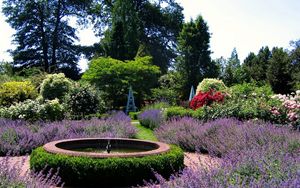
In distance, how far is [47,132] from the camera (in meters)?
10.3

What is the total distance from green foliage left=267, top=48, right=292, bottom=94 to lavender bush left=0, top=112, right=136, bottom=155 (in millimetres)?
19362

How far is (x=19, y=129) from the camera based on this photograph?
10.1 m

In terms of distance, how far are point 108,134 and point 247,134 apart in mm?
3917

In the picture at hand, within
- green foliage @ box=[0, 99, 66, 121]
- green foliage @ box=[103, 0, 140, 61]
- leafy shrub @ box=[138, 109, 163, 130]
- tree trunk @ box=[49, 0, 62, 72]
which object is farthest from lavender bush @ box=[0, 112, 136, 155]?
tree trunk @ box=[49, 0, 62, 72]

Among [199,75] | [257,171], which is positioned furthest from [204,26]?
[257,171]

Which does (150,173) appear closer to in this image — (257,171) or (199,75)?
(257,171)

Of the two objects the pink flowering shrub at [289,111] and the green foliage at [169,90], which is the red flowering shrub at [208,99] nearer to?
the pink flowering shrub at [289,111]

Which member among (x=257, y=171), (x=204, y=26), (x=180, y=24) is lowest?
(x=257, y=171)

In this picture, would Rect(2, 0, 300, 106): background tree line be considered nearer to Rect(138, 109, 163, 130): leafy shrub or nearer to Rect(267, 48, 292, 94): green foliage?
Rect(267, 48, 292, 94): green foliage

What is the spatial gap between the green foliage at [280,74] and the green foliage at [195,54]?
4666 mm

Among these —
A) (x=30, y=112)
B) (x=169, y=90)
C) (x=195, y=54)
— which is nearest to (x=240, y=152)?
(x=30, y=112)

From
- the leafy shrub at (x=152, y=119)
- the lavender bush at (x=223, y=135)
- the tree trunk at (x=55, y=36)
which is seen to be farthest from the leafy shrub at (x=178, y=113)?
the tree trunk at (x=55, y=36)

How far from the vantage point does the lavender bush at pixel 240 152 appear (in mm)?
3903

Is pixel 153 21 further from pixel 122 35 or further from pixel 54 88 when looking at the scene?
pixel 54 88
